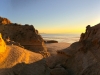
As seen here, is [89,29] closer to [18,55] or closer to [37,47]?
[18,55]

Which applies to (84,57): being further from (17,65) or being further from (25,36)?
(25,36)

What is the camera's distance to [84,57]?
6.12 meters

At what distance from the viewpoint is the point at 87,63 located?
573 centimetres

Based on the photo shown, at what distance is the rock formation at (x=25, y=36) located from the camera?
55.7 ft

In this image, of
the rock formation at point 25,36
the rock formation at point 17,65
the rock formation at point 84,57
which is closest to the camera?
the rock formation at point 84,57

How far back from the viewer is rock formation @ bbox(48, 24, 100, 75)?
18.0ft

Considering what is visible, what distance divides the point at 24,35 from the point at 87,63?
1245cm

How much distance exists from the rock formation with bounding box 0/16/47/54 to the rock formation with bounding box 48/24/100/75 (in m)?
9.34

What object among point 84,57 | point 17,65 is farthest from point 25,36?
point 84,57

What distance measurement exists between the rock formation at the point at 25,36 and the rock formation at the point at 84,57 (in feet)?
30.7

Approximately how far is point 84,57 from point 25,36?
12.0 m

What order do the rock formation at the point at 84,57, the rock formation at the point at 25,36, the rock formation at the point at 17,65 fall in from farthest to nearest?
1. the rock formation at the point at 25,36
2. the rock formation at the point at 17,65
3. the rock formation at the point at 84,57

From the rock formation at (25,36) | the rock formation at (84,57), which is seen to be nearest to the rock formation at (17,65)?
the rock formation at (84,57)

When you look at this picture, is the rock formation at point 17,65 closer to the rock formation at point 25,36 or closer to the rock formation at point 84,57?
the rock formation at point 84,57
